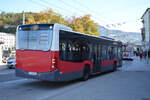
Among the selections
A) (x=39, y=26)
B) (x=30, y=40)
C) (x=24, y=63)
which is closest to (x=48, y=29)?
(x=39, y=26)

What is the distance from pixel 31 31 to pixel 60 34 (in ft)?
4.72

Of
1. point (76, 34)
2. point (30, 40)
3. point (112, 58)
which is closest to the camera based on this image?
point (30, 40)

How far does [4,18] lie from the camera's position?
50.0m

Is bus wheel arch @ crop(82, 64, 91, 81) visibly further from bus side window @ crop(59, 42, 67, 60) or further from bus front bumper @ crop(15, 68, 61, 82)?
bus front bumper @ crop(15, 68, 61, 82)

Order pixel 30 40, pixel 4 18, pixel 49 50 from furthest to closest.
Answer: pixel 4 18
pixel 30 40
pixel 49 50

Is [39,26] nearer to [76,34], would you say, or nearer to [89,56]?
[76,34]

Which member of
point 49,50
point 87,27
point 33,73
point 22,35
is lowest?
point 33,73

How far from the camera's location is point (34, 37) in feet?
30.4

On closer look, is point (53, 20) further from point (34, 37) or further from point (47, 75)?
point (47, 75)

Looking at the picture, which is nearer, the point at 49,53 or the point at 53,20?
the point at 49,53

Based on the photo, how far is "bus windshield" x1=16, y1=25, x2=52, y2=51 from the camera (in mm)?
8967

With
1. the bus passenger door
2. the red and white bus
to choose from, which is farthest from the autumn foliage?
the red and white bus

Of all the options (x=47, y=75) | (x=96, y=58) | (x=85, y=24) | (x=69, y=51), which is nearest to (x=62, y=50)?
(x=69, y=51)

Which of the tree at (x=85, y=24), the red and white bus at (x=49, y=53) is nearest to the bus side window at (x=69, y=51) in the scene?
the red and white bus at (x=49, y=53)
